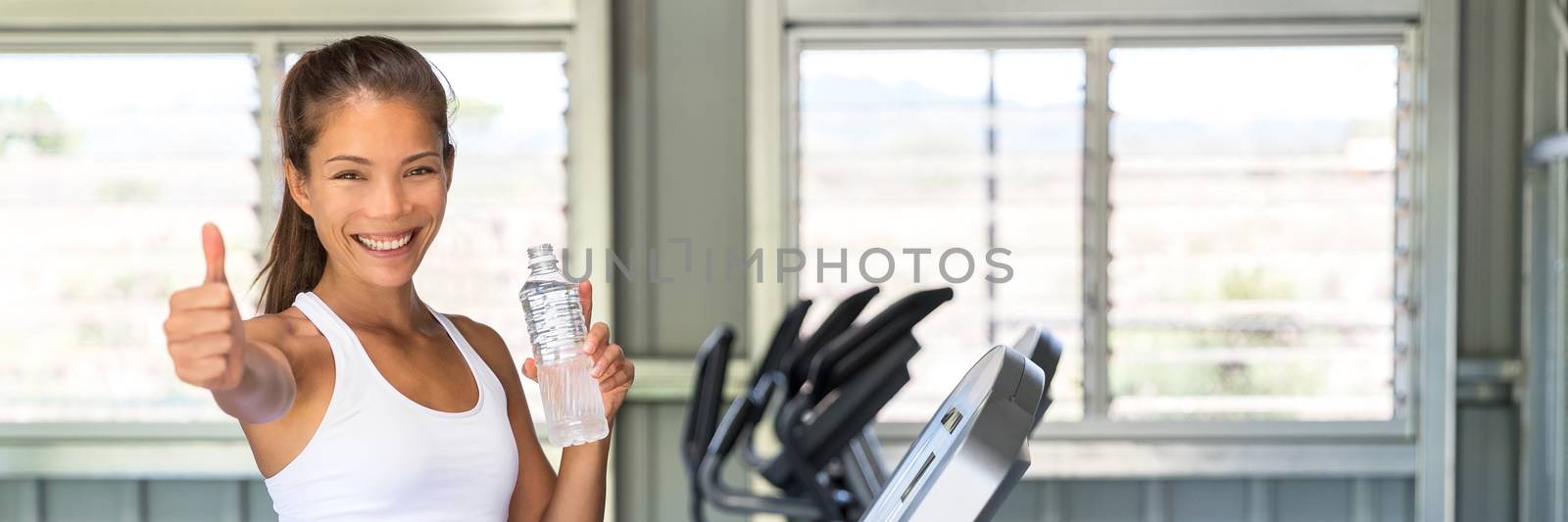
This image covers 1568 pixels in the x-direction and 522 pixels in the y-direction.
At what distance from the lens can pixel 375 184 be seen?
1.05m

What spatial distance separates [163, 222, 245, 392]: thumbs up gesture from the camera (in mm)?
827

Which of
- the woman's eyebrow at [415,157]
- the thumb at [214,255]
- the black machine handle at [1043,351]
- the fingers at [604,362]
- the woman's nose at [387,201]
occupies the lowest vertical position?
the fingers at [604,362]

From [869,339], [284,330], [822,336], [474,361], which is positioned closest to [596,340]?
[474,361]

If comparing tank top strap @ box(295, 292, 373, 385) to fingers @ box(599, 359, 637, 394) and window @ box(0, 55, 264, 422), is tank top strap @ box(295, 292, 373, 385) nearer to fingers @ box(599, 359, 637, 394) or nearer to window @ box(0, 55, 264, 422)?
fingers @ box(599, 359, 637, 394)

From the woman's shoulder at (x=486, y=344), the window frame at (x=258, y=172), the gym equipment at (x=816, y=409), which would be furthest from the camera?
the window frame at (x=258, y=172)

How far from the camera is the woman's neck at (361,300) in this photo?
1.14 meters

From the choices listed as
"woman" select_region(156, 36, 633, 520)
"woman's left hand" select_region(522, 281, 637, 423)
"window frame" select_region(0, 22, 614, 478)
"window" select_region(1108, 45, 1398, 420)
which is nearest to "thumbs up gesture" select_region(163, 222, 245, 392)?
"woman" select_region(156, 36, 633, 520)

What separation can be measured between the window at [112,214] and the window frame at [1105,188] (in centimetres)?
140

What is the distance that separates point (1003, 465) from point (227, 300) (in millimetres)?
562

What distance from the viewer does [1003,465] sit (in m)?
0.65

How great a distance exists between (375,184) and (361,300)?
157mm

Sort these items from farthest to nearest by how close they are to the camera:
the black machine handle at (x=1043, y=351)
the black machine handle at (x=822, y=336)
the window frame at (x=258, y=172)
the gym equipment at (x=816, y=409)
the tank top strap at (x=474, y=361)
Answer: the window frame at (x=258, y=172), the black machine handle at (x=822, y=336), the gym equipment at (x=816, y=409), the tank top strap at (x=474, y=361), the black machine handle at (x=1043, y=351)

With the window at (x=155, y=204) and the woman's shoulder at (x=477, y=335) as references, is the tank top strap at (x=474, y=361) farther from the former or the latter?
the window at (x=155, y=204)

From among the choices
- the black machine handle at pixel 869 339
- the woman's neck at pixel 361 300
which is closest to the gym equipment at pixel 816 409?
the black machine handle at pixel 869 339
